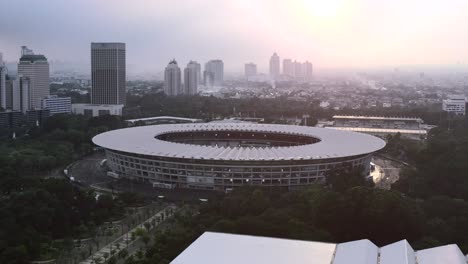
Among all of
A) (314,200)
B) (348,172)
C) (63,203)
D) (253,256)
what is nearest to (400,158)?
(348,172)

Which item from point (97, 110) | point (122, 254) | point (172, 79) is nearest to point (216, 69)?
point (172, 79)

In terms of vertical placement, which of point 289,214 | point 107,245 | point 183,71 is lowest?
point 107,245

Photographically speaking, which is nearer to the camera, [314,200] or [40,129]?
[314,200]

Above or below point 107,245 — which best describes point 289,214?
above

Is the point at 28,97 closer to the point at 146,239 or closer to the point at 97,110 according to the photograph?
the point at 97,110

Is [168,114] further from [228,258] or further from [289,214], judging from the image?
[228,258]

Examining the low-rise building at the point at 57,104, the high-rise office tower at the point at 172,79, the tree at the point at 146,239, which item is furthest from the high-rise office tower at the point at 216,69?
the tree at the point at 146,239

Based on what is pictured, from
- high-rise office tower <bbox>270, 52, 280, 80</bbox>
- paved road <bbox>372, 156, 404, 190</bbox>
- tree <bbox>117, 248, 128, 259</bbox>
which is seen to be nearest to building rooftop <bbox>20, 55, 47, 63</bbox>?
paved road <bbox>372, 156, 404, 190</bbox>

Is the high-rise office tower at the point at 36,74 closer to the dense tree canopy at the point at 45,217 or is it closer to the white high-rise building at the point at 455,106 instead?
the dense tree canopy at the point at 45,217
